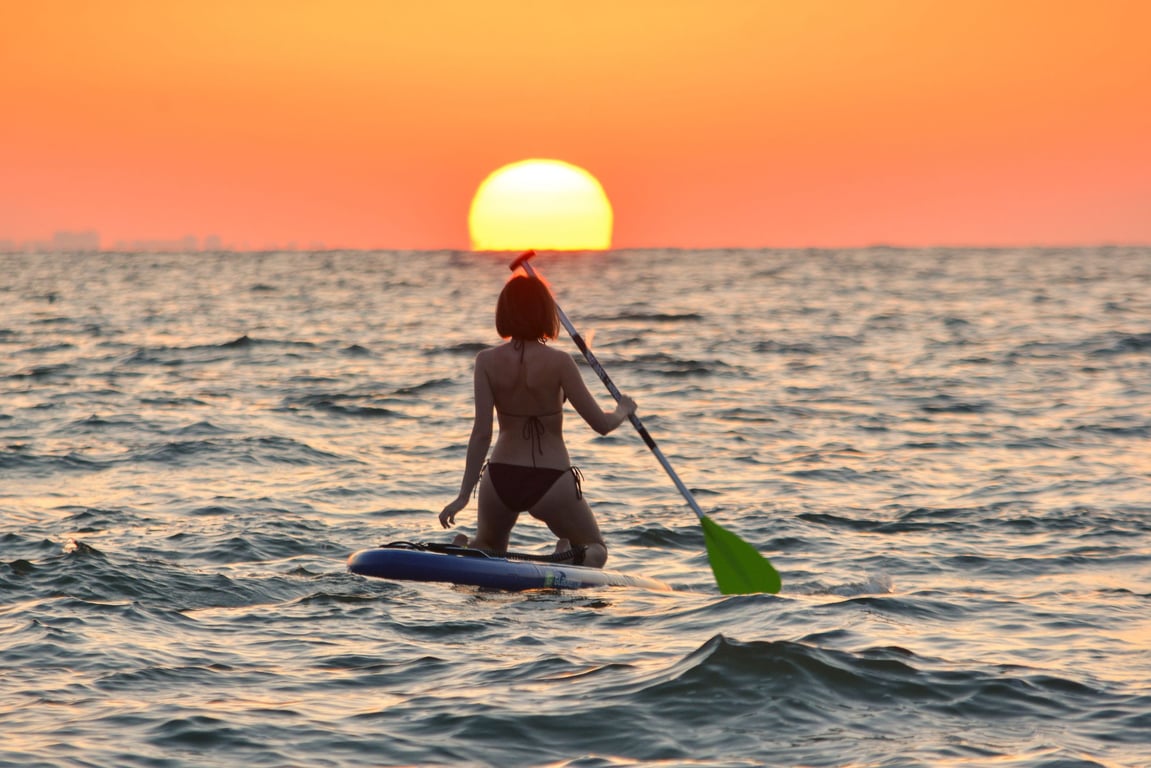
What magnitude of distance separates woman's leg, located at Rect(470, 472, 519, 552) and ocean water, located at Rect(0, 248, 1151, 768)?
41 cm

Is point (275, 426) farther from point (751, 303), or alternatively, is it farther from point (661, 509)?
point (751, 303)

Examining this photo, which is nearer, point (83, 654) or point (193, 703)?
point (193, 703)

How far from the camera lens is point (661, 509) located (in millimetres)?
12570

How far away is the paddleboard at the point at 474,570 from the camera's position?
838 centimetres

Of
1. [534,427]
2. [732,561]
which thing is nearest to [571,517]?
[534,427]

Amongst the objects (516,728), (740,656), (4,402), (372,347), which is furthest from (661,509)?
(372,347)

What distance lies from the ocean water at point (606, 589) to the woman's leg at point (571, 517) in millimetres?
397

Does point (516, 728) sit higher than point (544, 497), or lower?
lower

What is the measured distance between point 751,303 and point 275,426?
39.7 metres

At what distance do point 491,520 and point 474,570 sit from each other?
0.40m

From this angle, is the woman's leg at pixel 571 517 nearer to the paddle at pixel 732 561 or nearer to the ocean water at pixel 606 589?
the ocean water at pixel 606 589

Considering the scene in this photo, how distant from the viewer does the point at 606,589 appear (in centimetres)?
855

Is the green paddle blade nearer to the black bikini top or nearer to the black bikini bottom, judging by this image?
the black bikini bottom

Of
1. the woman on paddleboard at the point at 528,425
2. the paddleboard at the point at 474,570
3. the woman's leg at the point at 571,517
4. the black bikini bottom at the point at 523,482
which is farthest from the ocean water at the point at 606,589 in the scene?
the black bikini bottom at the point at 523,482
